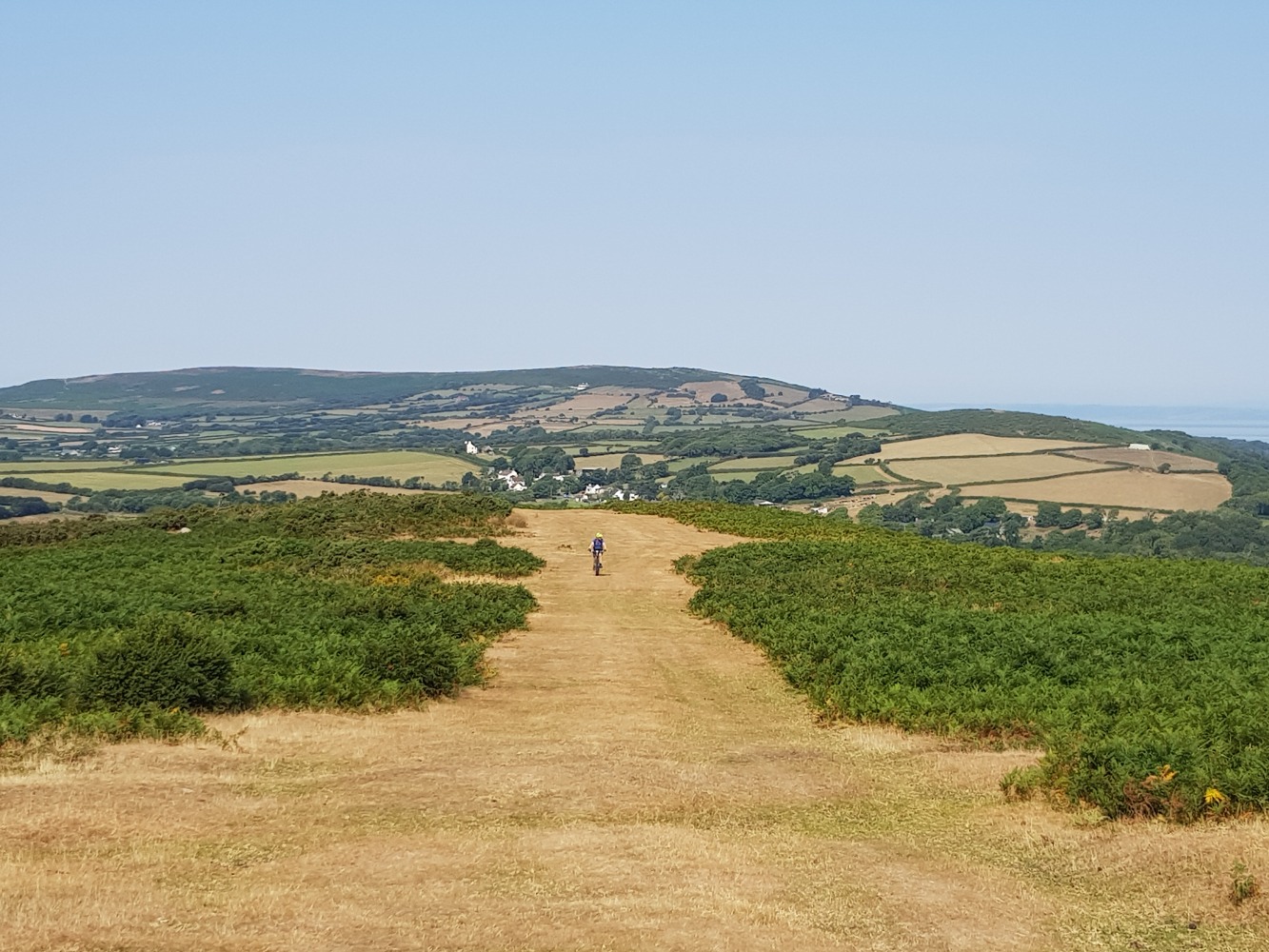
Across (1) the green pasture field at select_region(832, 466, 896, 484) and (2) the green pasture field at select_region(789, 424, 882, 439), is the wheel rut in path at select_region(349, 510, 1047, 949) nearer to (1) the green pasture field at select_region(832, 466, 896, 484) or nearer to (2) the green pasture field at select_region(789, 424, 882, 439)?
(1) the green pasture field at select_region(832, 466, 896, 484)

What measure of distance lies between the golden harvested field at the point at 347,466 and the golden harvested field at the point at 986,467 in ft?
162

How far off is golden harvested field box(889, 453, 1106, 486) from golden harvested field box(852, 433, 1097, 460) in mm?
4728

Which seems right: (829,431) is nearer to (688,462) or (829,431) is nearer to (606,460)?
(688,462)

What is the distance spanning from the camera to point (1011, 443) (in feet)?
491

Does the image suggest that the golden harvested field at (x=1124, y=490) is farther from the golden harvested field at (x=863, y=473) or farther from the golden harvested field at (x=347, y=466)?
the golden harvested field at (x=347, y=466)

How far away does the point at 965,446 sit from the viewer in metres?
146

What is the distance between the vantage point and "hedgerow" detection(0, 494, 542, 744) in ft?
61.8

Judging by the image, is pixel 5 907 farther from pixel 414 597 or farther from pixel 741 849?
pixel 414 597

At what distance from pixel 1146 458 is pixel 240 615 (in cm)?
12989

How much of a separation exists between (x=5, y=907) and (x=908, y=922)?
8.36 metres

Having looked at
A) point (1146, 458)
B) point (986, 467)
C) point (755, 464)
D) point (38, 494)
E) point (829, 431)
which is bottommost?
point (38, 494)

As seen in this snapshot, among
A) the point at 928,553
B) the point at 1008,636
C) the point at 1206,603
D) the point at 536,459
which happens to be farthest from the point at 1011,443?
the point at 1008,636

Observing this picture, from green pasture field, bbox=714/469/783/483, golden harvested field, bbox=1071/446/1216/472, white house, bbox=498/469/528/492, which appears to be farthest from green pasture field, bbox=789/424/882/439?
white house, bbox=498/469/528/492

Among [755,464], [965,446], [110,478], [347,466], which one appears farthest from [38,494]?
[965,446]
